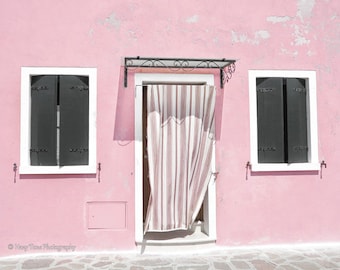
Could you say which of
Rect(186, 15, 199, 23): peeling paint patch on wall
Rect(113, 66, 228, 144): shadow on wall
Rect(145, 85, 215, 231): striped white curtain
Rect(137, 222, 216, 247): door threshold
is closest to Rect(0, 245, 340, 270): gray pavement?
Rect(137, 222, 216, 247): door threshold

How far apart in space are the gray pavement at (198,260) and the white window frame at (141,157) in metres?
0.38

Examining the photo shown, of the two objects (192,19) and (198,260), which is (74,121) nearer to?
(192,19)

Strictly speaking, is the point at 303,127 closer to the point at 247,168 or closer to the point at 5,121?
the point at 247,168

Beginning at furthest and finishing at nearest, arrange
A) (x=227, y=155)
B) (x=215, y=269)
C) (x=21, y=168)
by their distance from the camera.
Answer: (x=227, y=155)
(x=21, y=168)
(x=215, y=269)

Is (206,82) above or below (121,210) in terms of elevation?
above

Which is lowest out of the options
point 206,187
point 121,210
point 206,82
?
point 121,210

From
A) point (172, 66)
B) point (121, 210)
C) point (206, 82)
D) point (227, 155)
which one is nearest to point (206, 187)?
point (227, 155)

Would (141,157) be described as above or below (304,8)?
below

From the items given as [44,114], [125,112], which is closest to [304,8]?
[125,112]

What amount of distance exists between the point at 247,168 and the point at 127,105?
2.74 meters

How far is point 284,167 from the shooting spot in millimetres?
6234

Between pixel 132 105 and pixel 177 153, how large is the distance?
1304mm

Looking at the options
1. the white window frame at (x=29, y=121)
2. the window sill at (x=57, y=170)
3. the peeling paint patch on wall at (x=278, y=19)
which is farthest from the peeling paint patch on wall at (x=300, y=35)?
the window sill at (x=57, y=170)

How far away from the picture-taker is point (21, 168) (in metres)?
5.77
